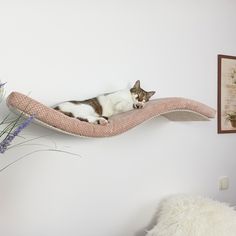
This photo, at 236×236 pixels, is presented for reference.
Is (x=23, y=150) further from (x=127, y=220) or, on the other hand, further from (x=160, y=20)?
(x=160, y=20)

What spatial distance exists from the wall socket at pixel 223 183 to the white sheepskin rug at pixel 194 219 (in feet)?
1.33

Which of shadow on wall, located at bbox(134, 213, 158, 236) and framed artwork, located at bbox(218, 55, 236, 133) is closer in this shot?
shadow on wall, located at bbox(134, 213, 158, 236)

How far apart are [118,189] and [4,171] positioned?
629mm

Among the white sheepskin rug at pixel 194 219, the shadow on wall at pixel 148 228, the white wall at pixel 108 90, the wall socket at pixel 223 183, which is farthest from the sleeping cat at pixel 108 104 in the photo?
the wall socket at pixel 223 183

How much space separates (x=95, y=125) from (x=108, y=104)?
0.91ft

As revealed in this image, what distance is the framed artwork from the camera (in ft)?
6.41

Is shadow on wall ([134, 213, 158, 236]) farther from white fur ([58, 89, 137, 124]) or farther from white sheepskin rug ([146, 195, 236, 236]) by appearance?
white fur ([58, 89, 137, 124])

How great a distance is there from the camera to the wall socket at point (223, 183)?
6.43ft

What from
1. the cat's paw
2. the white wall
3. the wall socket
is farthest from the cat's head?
the wall socket

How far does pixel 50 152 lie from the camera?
4.73ft

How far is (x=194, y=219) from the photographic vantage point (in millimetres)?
1449

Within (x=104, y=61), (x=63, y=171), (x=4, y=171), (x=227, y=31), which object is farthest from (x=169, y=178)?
(x=227, y=31)

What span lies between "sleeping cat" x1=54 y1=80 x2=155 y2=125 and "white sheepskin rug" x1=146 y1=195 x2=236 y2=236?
63 cm

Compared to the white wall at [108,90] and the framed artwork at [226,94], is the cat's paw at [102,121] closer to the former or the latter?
the white wall at [108,90]
